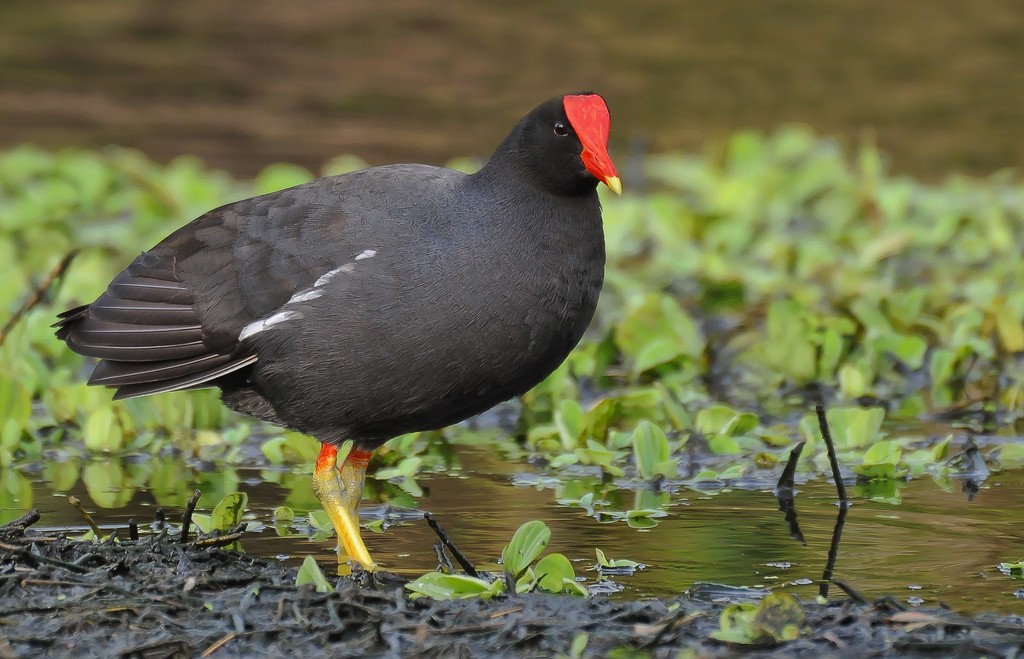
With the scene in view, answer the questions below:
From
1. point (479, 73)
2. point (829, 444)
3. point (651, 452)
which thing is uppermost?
point (479, 73)

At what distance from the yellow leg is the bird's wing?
0.43m

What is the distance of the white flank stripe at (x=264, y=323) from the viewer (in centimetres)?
466

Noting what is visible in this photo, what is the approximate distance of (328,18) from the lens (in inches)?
555

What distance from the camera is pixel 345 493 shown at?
4953mm

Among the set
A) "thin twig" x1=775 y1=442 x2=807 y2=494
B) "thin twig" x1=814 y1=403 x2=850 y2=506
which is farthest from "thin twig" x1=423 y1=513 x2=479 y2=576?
"thin twig" x1=775 y1=442 x2=807 y2=494

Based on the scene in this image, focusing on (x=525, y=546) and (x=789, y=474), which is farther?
(x=789, y=474)

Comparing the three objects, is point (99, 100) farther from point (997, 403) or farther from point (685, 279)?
point (997, 403)

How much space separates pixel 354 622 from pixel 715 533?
1.44 metres

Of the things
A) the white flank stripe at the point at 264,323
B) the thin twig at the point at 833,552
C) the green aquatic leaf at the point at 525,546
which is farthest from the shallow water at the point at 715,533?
the white flank stripe at the point at 264,323

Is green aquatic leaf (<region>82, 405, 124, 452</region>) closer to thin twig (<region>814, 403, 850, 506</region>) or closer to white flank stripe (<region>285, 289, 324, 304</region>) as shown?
white flank stripe (<region>285, 289, 324, 304</region>)

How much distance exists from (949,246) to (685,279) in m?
1.61

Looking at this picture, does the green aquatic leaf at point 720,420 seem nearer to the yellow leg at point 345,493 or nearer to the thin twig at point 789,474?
the thin twig at point 789,474

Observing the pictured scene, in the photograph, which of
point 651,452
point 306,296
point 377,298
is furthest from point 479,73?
point 377,298

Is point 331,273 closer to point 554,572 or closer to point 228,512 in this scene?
point 228,512
